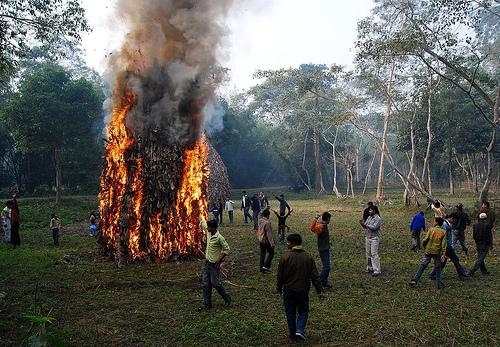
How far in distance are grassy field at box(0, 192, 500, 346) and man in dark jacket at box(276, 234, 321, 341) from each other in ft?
1.51

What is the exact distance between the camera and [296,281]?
6.49 metres

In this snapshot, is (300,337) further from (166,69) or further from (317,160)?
(317,160)

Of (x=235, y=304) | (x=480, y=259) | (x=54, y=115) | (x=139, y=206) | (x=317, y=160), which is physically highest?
(x=54, y=115)

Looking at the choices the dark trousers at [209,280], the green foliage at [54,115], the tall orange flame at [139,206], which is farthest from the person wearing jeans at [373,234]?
the green foliage at [54,115]

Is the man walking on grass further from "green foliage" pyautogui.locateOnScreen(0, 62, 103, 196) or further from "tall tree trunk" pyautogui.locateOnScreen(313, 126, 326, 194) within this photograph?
"tall tree trunk" pyautogui.locateOnScreen(313, 126, 326, 194)

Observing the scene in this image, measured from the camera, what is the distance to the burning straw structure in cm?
1366

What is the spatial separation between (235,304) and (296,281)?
2.91 metres

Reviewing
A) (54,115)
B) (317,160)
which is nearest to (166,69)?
(54,115)

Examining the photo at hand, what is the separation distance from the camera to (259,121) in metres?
75.9

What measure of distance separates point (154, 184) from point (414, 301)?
879 cm

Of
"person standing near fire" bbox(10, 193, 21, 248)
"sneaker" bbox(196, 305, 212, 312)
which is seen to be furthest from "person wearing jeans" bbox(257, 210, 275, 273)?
"person standing near fire" bbox(10, 193, 21, 248)

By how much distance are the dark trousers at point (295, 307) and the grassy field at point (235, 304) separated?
350 mm

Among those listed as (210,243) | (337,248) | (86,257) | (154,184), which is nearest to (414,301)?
(210,243)

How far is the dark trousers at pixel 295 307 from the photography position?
657cm
